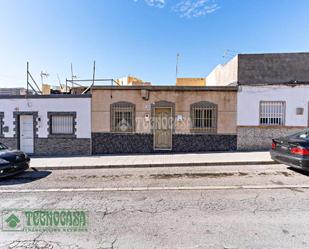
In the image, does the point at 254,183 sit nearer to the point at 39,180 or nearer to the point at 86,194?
the point at 86,194

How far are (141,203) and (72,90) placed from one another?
1096 centimetres

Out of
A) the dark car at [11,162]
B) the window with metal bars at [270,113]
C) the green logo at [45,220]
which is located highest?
the window with metal bars at [270,113]

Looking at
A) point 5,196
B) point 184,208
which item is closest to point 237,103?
point 184,208

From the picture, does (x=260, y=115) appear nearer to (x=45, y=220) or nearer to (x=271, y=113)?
(x=271, y=113)

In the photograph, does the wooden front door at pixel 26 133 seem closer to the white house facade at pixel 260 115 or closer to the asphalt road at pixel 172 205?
the asphalt road at pixel 172 205

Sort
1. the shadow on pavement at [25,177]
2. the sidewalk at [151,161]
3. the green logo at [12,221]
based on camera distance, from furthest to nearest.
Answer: the sidewalk at [151,161], the shadow on pavement at [25,177], the green logo at [12,221]

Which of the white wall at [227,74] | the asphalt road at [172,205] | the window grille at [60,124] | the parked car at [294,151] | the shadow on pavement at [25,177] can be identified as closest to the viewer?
the asphalt road at [172,205]

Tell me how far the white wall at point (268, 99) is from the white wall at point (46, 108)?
8097 mm

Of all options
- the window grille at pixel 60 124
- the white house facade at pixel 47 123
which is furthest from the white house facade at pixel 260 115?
the window grille at pixel 60 124

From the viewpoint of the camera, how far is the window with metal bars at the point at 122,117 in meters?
11.2

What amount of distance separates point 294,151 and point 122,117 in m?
7.78

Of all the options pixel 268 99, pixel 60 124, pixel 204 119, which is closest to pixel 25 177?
pixel 60 124

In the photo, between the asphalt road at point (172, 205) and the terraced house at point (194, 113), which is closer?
the asphalt road at point (172, 205)

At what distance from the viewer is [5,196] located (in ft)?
17.4
